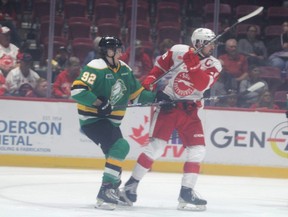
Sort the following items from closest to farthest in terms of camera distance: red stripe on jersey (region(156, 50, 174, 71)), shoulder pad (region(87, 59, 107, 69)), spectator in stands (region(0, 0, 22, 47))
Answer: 1. shoulder pad (region(87, 59, 107, 69))
2. red stripe on jersey (region(156, 50, 174, 71))
3. spectator in stands (region(0, 0, 22, 47))

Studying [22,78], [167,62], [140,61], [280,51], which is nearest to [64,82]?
[22,78]

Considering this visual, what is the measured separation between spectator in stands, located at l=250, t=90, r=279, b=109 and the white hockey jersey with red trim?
345 cm

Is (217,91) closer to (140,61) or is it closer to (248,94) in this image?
(248,94)

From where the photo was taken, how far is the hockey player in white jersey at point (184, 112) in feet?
24.5

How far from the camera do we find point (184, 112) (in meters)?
7.57

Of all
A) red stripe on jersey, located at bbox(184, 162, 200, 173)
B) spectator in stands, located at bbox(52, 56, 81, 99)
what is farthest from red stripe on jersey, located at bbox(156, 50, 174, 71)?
spectator in stands, located at bbox(52, 56, 81, 99)

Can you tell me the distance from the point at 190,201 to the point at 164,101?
853 millimetres

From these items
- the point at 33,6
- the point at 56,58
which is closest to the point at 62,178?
the point at 56,58

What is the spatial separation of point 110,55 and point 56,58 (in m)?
3.91

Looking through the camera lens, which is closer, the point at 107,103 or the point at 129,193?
the point at 107,103

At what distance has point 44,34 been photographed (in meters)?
11.2

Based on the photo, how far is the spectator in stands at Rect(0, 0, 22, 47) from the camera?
1125cm

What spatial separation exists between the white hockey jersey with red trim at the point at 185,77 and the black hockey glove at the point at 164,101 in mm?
38

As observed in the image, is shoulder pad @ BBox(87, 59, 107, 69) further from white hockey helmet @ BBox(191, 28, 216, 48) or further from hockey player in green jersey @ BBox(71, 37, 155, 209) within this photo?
white hockey helmet @ BBox(191, 28, 216, 48)
